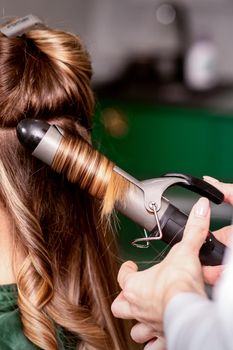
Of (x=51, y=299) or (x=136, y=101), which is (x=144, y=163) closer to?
(x=136, y=101)

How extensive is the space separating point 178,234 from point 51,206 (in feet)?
1.00

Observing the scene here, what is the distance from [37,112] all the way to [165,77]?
177cm

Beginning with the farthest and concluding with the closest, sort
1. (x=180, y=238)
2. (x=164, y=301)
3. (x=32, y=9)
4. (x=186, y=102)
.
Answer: (x=32, y=9) < (x=186, y=102) < (x=180, y=238) < (x=164, y=301)

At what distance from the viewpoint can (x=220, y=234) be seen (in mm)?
1059

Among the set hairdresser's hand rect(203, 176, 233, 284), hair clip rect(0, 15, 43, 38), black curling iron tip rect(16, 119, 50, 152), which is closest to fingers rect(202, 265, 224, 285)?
hairdresser's hand rect(203, 176, 233, 284)

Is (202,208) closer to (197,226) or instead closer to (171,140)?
(197,226)

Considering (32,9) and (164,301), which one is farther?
(32,9)

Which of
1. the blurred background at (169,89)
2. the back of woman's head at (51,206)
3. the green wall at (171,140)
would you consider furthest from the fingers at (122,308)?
the green wall at (171,140)

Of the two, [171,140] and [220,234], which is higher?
[220,234]

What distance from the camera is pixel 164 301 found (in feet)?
2.45

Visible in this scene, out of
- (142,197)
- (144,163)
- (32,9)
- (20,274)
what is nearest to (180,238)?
(142,197)

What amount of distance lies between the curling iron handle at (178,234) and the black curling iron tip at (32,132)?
0.62 feet

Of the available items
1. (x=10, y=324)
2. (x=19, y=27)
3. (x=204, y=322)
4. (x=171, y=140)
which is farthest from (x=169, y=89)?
(x=204, y=322)

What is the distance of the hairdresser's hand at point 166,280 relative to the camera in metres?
0.76
